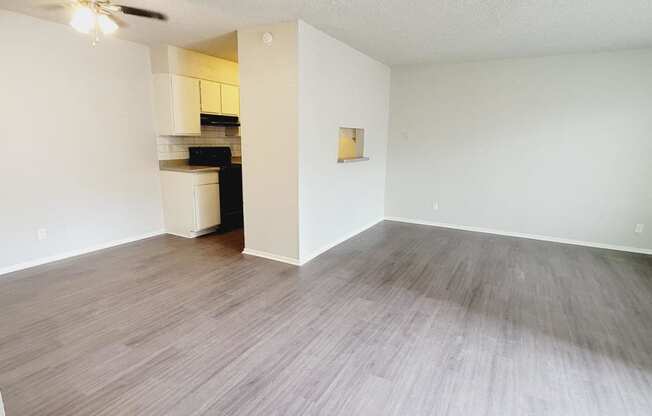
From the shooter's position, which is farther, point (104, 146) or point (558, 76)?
point (558, 76)

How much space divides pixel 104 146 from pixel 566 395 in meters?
4.81

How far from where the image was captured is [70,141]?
3777mm

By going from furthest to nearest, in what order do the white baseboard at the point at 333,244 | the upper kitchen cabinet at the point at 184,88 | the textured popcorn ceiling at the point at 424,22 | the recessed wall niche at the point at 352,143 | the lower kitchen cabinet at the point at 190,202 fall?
the recessed wall niche at the point at 352,143 → the lower kitchen cabinet at the point at 190,202 → the upper kitchen cabinet at the point at 184,88 → the white baseboard at the point at 333,244 → the textured popcorn ceiling at the point at 424,22

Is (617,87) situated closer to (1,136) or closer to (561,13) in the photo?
(561,13)

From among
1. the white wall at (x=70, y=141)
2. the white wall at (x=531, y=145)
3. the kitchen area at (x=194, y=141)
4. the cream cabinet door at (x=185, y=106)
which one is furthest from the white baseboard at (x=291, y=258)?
the white wall at (x=531, y=145)

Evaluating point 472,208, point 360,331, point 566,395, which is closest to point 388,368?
point 360,331

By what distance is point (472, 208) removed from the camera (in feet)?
17.3

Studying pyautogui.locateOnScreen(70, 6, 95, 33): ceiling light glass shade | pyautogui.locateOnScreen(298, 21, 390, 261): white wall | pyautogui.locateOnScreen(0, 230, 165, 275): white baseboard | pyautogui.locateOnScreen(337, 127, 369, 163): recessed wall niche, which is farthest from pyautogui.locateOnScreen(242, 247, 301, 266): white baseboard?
pyautogui.locateOnScreen(70, 6, 95, 33): ceiling light glass shade

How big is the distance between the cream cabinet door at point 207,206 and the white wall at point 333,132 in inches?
64.7

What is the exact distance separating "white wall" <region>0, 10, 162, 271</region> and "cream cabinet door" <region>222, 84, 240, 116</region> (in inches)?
38.5

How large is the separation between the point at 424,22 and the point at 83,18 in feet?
9.06

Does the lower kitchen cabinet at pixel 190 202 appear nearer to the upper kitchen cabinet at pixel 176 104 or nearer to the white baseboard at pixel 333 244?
the upper kitchen cabinet at pixel 176 104

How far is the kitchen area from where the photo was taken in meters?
4.47

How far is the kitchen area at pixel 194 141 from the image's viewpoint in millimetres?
4469
